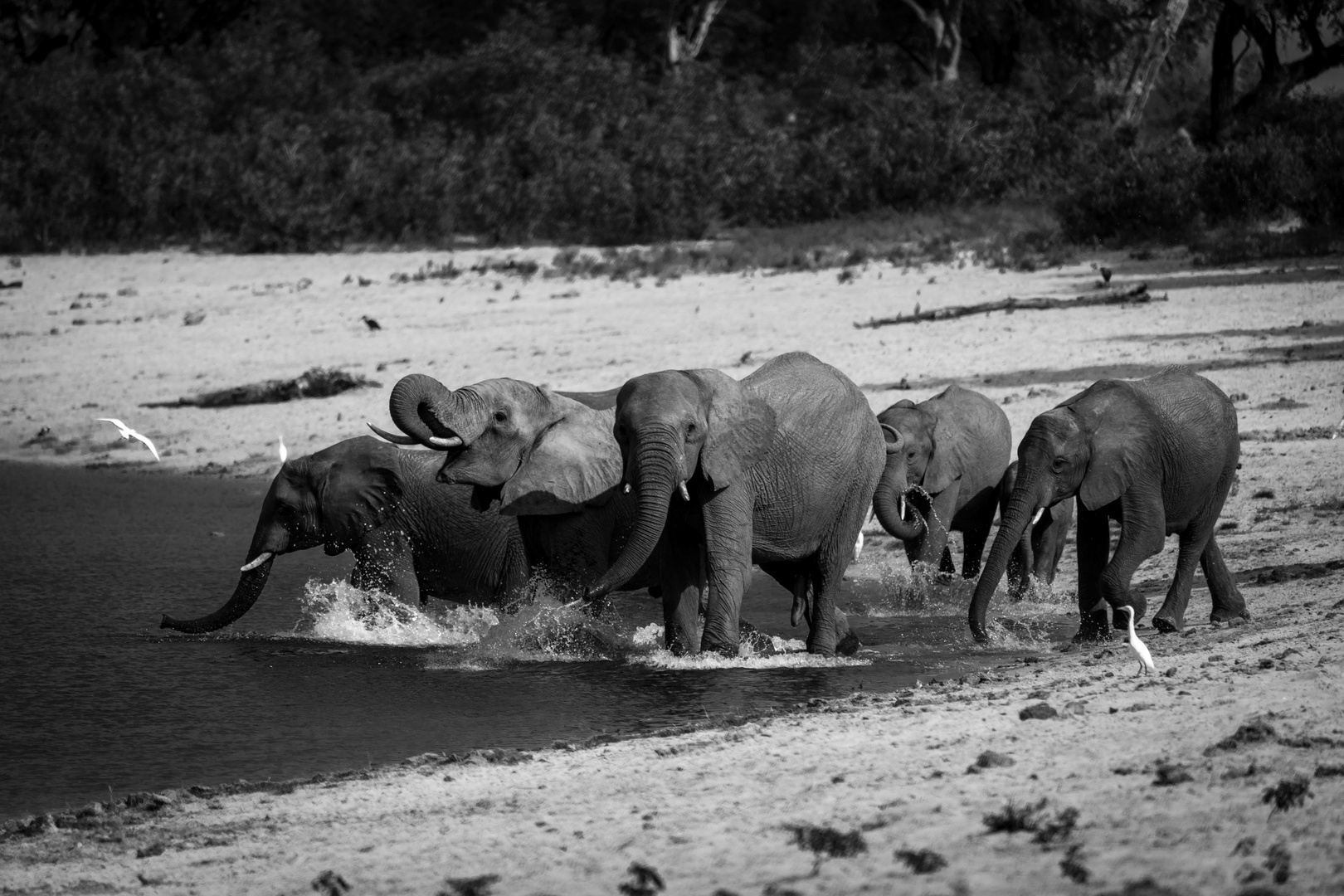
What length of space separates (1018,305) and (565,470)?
31.1ft

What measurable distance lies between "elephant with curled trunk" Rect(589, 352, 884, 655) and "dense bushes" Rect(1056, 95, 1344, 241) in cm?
1380

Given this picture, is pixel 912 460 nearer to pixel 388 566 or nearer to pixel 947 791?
pixel 388 566

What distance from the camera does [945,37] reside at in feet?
133

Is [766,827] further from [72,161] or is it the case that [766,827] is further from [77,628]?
[72,161]

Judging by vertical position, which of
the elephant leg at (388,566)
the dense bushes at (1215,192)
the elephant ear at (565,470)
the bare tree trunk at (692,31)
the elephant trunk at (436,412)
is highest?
the bare tree trunk at (692,31)

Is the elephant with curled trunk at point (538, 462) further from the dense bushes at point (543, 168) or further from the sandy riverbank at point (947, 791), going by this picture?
the dense bushes at point (543, 168)

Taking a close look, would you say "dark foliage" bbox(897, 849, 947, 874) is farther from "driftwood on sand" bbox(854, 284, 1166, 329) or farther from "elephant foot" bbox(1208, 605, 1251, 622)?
"driftwood on sand" bbox(854, 284, 1166, 329)

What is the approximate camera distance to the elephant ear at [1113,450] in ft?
28.8

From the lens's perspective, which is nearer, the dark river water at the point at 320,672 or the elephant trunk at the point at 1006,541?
the dark river water at the point at 320,672

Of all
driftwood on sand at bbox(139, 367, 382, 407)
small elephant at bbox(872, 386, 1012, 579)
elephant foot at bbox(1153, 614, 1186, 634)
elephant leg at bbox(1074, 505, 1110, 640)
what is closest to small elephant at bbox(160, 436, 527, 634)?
small elephant at bbox(872, 386, 1012, 579)

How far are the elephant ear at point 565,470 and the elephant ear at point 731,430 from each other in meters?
0.78

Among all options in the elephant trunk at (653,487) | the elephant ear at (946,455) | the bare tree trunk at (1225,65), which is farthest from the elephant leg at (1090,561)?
the bare tree trunk at (1225,65)

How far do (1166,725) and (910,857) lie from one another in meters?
1.41

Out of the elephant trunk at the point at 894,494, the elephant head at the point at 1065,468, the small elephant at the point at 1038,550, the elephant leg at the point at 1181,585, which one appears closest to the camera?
the elephant head at the point at 1065,468
